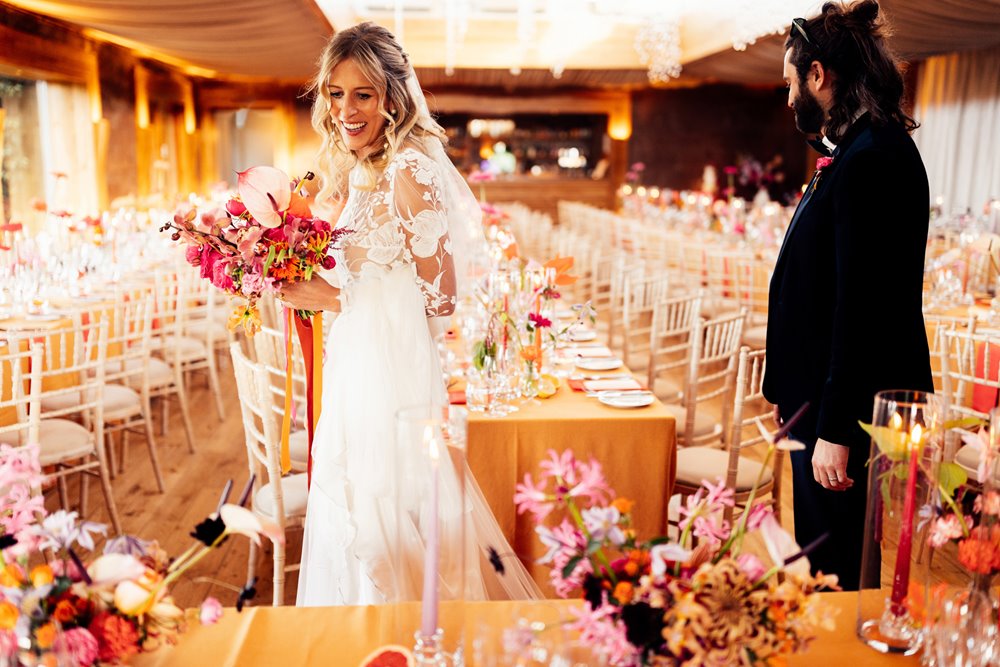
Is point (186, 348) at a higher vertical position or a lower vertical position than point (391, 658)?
lower

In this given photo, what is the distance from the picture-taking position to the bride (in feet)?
7.24

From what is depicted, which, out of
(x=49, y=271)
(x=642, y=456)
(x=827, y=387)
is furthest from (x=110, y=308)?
(x=827, y=387)

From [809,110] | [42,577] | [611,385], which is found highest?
[809,110]

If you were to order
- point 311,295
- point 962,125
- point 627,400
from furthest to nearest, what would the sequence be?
point 962,125, point 627,400, point 311,295

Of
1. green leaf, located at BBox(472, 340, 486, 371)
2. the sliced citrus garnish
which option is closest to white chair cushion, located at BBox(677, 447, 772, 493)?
green leaf, located at BBox(472, 340, 486, 371)

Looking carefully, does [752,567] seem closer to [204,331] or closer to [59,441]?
[59,441]

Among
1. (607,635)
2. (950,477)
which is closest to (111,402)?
(607,635)

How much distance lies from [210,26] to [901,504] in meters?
8.61

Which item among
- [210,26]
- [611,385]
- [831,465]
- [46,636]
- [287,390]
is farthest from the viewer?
[210,26]

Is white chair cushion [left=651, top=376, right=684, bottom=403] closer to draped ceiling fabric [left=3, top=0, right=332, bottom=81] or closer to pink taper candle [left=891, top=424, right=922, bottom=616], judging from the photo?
pink taper candle [left=891, top=424, right=922, bottom=616]

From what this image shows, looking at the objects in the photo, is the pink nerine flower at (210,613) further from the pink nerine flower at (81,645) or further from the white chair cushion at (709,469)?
the white chair cushion at (709,469)

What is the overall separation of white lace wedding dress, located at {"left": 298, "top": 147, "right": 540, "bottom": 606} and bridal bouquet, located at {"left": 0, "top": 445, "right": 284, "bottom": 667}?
107cm

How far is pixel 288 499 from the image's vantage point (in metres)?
2.96

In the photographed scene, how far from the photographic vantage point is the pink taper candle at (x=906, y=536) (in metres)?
1.24
